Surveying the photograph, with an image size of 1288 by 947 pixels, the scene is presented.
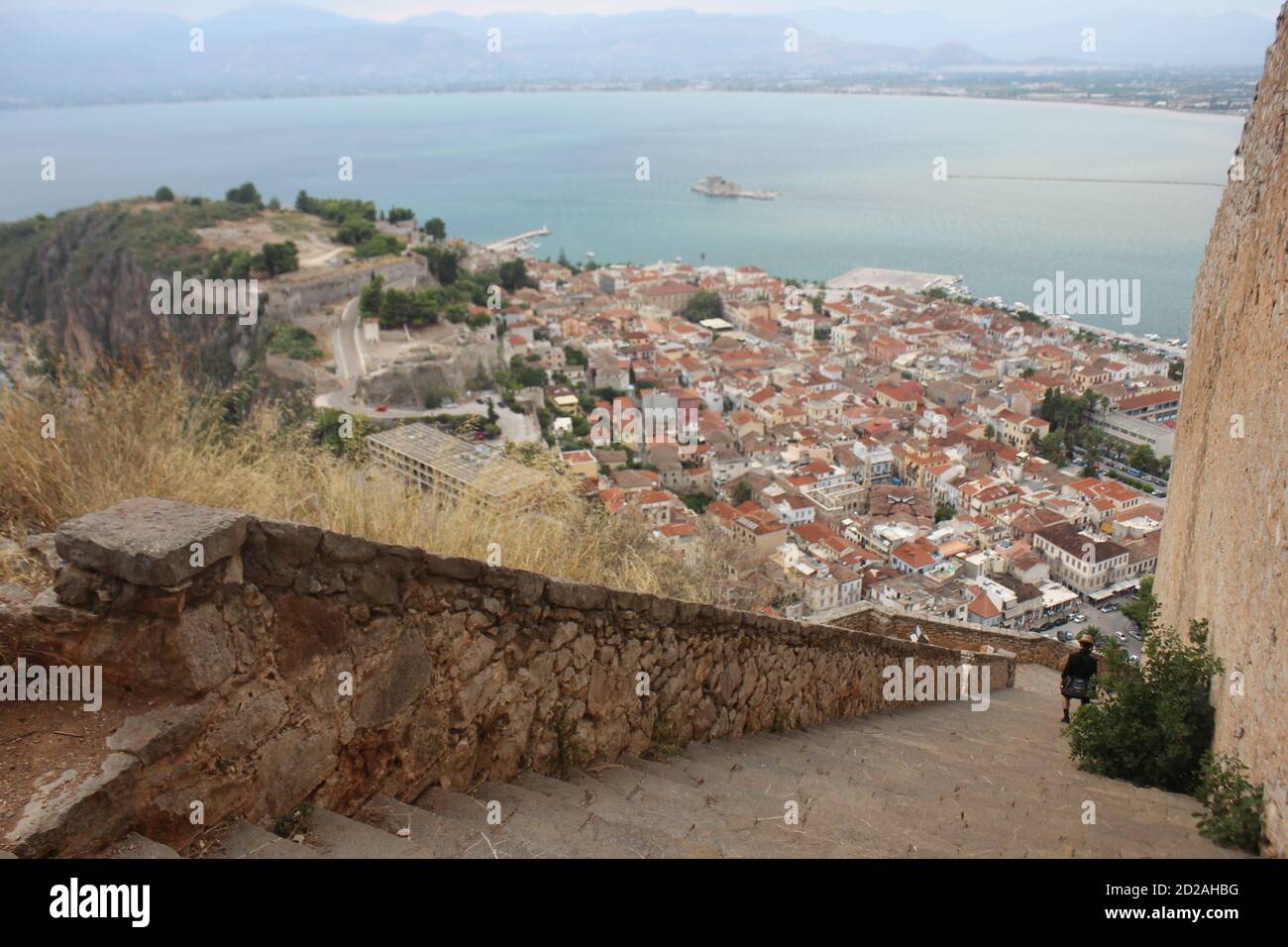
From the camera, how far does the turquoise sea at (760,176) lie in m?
55.8

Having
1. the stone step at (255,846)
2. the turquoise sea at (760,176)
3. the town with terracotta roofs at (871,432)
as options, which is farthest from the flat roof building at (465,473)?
the turquoise sea at (760,176)

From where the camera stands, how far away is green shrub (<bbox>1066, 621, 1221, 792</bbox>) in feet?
11.0

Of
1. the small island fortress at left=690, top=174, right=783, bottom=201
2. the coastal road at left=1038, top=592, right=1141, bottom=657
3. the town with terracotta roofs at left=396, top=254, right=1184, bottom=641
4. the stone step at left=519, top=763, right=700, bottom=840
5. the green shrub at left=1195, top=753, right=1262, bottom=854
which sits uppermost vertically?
the small island fortress at left=690, top=174, right=783, bottom=201

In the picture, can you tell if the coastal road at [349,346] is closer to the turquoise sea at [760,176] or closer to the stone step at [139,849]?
the stone step at [139,849]

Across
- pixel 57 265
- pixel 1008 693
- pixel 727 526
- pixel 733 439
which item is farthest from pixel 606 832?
pixel 57 265

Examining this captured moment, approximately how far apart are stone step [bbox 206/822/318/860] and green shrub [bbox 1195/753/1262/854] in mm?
2376

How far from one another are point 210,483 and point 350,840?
1943 mm

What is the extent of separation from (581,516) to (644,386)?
3210 cm

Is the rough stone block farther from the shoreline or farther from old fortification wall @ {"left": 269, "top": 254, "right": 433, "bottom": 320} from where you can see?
the shoreline

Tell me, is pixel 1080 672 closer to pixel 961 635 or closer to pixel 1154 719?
pixel 1154 719

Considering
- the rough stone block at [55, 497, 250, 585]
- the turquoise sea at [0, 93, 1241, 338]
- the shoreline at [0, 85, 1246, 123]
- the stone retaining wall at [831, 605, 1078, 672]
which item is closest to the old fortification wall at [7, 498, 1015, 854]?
the rough stone block at [55, 497, 250, 585]

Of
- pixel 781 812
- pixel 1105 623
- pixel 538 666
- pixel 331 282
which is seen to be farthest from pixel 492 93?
pixel 781 812

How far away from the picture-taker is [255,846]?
176 cm
